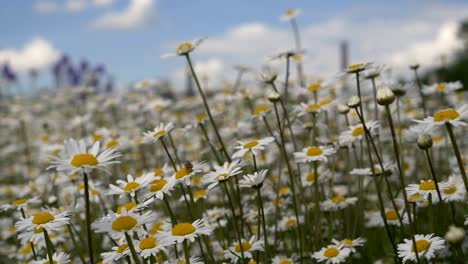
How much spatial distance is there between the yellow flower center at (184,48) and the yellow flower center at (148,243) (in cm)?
135

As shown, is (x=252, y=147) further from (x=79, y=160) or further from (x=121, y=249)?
(x=79, y=160)

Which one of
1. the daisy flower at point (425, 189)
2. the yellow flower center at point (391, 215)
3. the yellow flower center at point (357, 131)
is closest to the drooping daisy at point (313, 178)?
the yellow flower center at point (357, 131)

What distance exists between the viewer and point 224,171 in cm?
246

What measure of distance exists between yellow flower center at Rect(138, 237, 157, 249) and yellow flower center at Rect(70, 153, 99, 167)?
43 cm

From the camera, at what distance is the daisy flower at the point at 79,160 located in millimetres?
1942

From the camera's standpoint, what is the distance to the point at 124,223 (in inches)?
79.0

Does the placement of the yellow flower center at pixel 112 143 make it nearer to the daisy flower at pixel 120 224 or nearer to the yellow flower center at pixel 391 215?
the daisy flower at pixel 120 224

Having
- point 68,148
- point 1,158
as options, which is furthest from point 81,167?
point 1,158

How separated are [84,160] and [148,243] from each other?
476 mm

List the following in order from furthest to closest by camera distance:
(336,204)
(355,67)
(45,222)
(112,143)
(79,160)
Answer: (112,143)
(336,204)
(355,67)
(45,222)
(79,160)

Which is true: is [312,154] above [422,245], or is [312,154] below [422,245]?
above

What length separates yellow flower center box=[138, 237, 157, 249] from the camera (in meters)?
2.15

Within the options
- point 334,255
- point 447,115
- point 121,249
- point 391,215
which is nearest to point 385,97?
point 447,115

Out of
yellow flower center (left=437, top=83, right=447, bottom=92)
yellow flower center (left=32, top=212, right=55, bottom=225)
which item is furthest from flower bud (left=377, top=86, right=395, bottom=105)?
yellow flower center (left=437, top=83, right=447, bottom=92)
